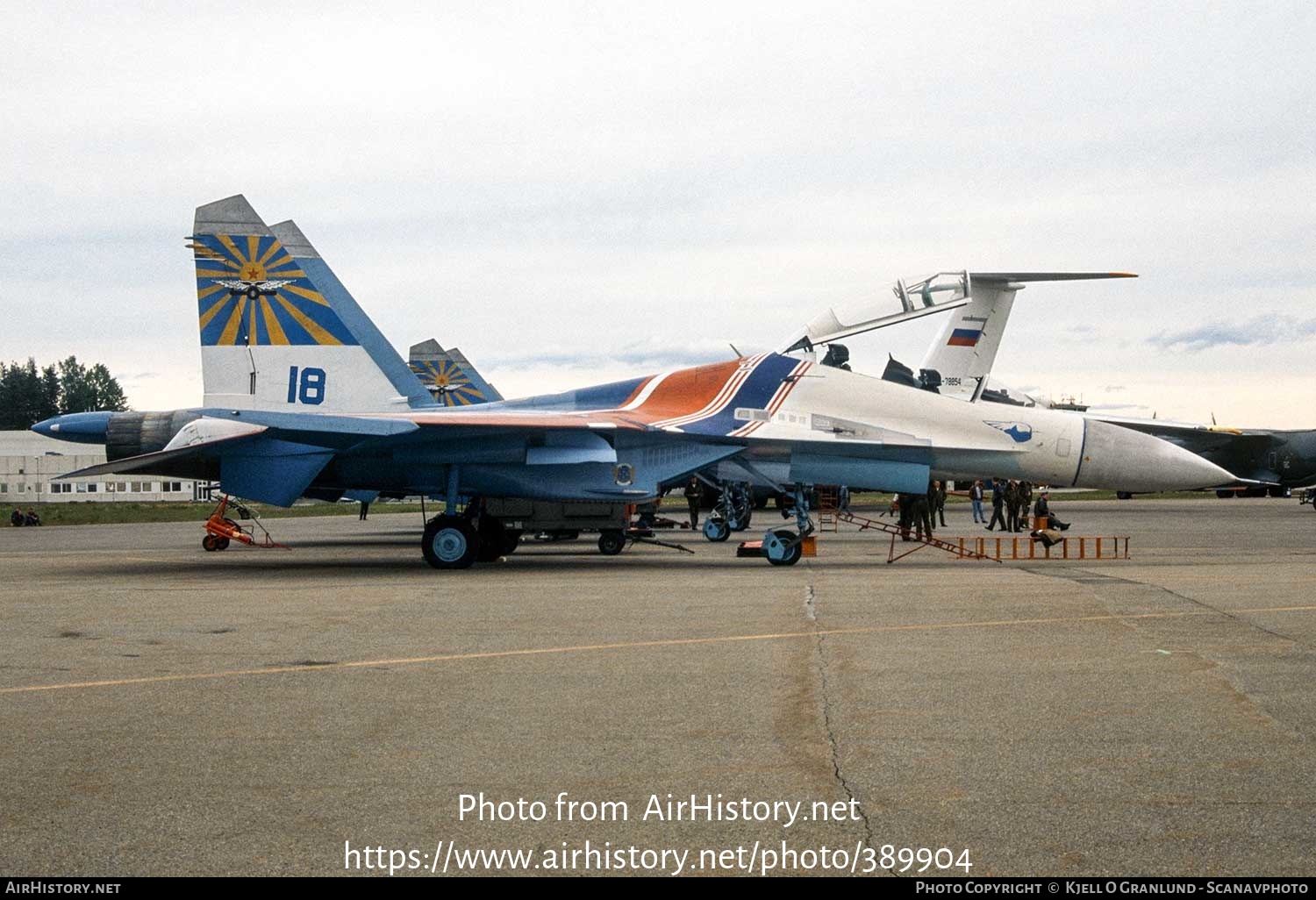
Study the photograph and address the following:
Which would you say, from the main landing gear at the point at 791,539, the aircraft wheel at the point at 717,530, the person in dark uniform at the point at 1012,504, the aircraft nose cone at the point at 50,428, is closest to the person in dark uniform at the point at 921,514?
the aircraft wheel at the point at 717,530

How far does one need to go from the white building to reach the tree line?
138 feet

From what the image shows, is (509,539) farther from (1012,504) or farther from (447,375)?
(447,375)

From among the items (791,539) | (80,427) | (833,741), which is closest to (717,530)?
(791,539)

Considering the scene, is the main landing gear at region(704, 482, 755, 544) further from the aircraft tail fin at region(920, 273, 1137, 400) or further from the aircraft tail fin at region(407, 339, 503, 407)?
the aircraft tail fin at region(407, 339, 503, 407)

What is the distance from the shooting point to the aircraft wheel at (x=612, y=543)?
69.7 ft

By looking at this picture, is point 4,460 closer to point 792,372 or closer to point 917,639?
point 792,372

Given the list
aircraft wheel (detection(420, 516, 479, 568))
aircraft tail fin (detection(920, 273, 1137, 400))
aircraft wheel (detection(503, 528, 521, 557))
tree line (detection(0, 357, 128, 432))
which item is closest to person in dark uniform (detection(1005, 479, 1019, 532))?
aircraft tail fin (detection(920, 273, 1137, 400))

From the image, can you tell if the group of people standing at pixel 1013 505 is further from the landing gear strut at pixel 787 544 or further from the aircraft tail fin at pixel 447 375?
the aircraft tail fin at pixel 447 375

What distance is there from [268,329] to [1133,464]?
40.6 ft

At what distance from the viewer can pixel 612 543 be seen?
70.1 feet

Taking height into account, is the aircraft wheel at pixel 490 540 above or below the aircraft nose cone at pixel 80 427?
below

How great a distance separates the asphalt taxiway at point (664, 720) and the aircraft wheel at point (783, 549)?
3198 mm

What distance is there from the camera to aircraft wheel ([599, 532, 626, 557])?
21.2 meters
